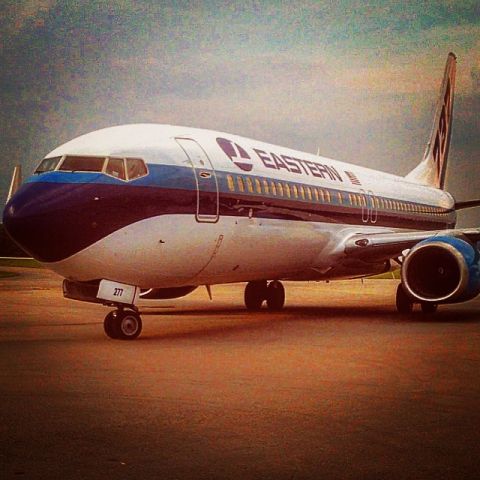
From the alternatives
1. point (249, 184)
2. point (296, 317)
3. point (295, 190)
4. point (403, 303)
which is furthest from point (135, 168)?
point (403, 303)

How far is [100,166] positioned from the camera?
422 inches

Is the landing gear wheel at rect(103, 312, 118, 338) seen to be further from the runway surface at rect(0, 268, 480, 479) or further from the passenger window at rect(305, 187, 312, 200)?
the passenger window at rect(305, 187, 312, 200)

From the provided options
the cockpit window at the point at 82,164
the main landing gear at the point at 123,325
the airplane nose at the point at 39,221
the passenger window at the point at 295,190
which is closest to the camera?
the airplane nose at the point at 39,221

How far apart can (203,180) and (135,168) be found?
49.6 inches

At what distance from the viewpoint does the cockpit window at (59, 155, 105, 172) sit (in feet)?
34.9

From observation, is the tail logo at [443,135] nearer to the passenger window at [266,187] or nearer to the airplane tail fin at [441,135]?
the airplane tail fin at [441,135]

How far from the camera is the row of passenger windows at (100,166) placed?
10.7 metres

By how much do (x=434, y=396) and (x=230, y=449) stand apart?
8.31ft

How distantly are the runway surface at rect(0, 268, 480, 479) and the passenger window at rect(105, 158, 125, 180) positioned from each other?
88.4 inches

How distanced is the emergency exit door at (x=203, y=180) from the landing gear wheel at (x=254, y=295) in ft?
20.5

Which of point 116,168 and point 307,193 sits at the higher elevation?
point 307,193

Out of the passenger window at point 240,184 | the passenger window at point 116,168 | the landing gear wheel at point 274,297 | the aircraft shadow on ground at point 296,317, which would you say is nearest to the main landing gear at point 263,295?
the landing gear wheel at point 274,297

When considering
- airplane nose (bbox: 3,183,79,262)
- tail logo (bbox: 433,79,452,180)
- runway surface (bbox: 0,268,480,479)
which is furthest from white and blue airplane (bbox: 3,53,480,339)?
tail logo (bbox: 433,79,452,180)

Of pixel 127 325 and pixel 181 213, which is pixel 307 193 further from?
pixel 127 325
